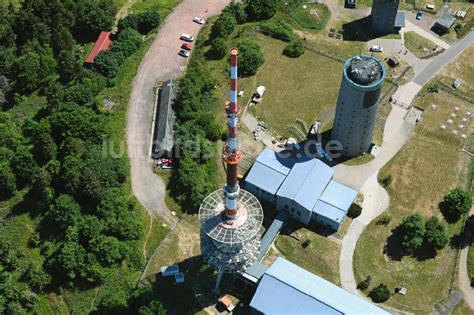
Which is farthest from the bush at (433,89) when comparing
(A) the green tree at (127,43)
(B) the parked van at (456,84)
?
(A) the green tree at (127,43)

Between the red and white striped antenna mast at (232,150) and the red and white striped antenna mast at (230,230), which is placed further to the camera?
the red and white striped antenna mast at (230,230)

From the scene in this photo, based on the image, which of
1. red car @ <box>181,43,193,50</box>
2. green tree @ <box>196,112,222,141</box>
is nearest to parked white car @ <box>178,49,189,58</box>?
red car @ <box>181,43,193,50</box>

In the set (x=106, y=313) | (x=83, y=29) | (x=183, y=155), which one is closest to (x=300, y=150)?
(x=183, y=155)

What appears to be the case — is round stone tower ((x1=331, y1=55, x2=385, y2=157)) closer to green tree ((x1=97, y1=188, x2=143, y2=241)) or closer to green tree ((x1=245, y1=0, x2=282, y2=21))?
green tree ((x1=245, y1=0, x2=282, y2=21))

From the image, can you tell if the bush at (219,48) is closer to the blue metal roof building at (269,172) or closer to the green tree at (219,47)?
the green tree at (219,47)

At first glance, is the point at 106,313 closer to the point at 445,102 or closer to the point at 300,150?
the point at 300,150

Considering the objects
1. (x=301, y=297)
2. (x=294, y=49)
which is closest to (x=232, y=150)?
(x=301, y=297)

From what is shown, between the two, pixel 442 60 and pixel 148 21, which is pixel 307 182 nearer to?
pixel 442 60
